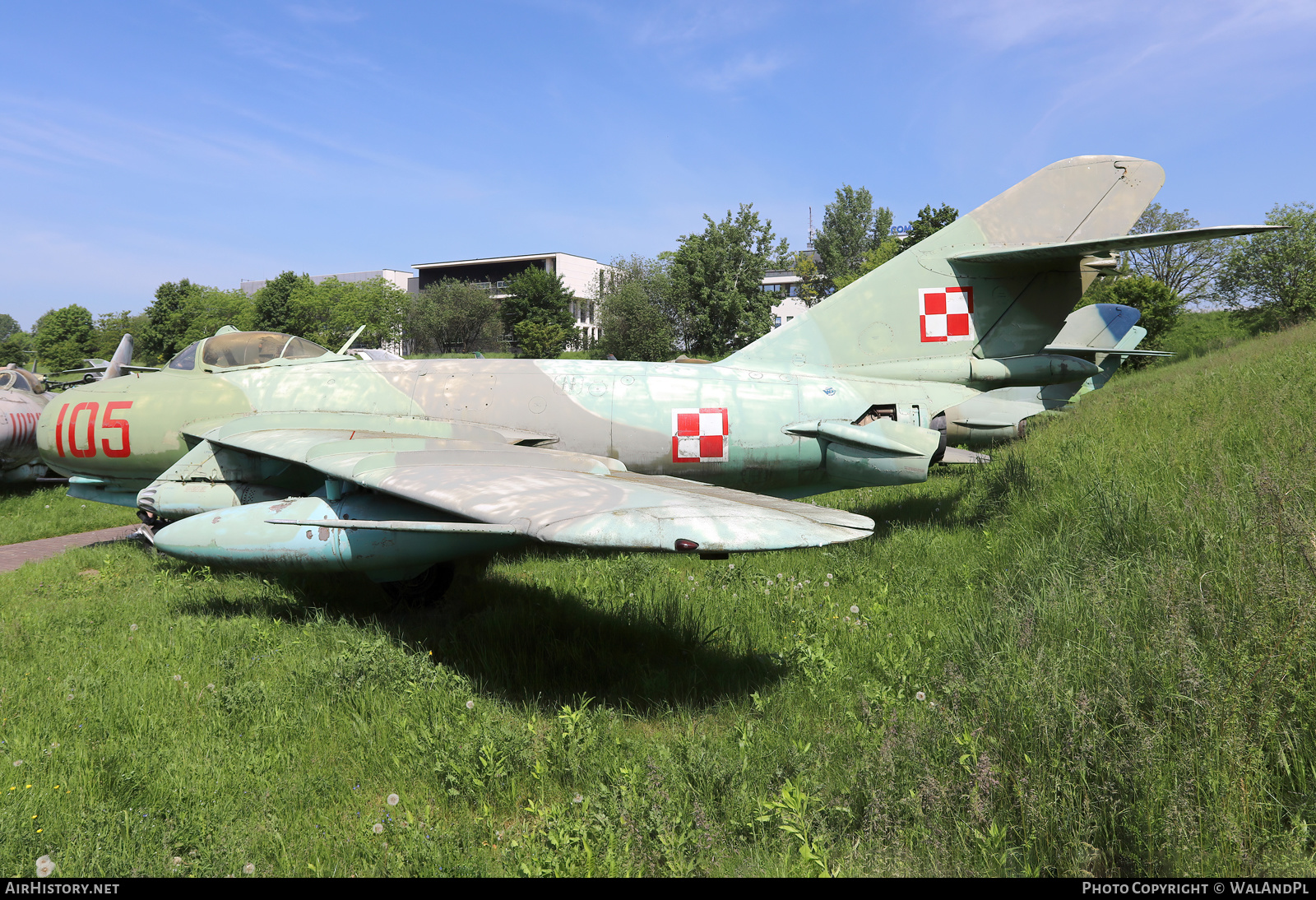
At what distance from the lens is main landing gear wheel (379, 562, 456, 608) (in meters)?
6.43

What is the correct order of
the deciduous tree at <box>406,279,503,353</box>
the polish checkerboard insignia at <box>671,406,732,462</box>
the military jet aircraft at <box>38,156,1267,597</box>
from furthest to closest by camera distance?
the deciduous tree at <box>406,279,503,353</box> → the polish checkerboard insignia at <box>671,406,732,462</box> → the military jet aircraft at <box>38,156,1267,597</box>

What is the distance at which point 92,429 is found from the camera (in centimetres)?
760

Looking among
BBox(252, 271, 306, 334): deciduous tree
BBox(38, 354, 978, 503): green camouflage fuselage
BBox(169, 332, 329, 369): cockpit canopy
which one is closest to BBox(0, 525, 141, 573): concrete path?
BBox(38, 354, 978, 503): green camouflage fuselage

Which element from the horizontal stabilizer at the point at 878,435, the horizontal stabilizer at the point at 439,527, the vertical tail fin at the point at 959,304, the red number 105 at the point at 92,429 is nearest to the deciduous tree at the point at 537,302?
the red number 105 at the point at 92,429

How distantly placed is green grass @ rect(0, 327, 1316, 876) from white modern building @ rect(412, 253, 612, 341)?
80.3 m

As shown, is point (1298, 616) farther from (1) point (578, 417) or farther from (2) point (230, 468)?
(2) point (230, 468)

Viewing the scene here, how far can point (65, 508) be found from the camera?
12000mm

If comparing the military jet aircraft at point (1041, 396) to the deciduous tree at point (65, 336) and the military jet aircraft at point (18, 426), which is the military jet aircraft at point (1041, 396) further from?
the deciduous tree at point (65, 336)

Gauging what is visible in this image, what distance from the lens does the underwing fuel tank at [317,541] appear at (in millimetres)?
5418

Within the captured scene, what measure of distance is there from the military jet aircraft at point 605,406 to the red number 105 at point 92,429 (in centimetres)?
2

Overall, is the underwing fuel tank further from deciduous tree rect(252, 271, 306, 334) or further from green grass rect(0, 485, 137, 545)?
deciduous tree rect(252, 271, 306, 334)

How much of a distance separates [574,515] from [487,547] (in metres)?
1.64

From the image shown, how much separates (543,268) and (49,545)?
286 ft

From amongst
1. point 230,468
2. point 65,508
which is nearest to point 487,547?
point 230,468
